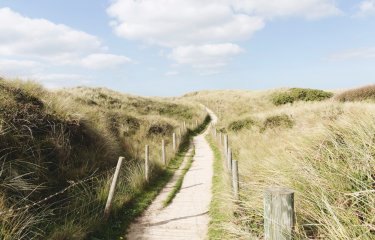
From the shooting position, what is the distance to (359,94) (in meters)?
26.3

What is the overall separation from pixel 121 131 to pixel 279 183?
51.7 ft

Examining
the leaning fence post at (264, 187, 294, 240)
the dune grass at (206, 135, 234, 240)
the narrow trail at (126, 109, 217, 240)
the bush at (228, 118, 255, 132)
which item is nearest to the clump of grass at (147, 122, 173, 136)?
the bush at (228, 118, 255, 132)

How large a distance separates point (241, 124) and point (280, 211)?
919 inches

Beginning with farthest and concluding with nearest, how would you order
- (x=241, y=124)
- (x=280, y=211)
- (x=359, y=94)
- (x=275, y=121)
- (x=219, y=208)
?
(x=359, y=94), (x=241, y=124), (x=275, y=121), (x=219, y=208), (x=280, y=211)

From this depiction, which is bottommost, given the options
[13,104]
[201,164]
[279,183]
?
[201,164]

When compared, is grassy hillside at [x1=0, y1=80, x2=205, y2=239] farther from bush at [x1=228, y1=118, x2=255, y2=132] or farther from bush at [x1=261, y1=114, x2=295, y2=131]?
bush at [x1=228, y1=118, x2=255, y2=132]

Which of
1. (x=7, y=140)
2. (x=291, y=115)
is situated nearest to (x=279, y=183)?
(x=7, y=140)

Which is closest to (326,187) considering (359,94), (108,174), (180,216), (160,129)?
(180,216)

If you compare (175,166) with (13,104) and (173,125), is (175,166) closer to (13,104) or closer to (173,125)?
(13,104)

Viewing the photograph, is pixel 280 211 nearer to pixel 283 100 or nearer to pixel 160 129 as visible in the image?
pixel 160 129

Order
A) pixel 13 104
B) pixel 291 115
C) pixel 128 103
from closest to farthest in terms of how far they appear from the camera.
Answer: pixel 13 104 → pixel 291 115 → pixel 128 103

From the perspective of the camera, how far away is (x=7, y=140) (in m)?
8.10

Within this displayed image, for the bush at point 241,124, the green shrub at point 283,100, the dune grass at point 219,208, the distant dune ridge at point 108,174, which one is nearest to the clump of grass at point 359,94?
the bush at point 241,124

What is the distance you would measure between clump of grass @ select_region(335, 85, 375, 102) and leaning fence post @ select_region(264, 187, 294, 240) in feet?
78.0
